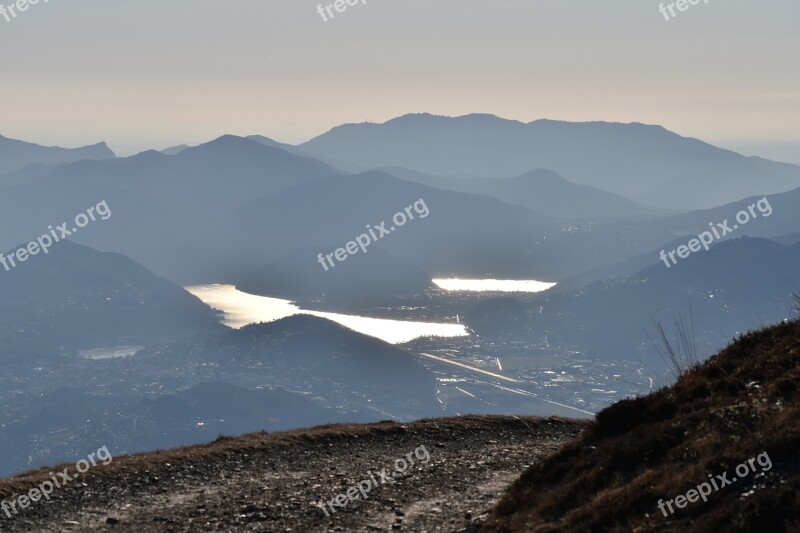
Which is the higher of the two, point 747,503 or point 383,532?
point 747,503

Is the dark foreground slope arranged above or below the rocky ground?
above

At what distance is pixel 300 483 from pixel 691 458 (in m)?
12.4

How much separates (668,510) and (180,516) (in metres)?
12.9

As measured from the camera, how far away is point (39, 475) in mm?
26094

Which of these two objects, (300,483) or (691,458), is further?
(300,483)

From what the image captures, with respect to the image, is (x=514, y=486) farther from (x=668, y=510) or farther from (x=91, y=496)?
(x=91, y=496)

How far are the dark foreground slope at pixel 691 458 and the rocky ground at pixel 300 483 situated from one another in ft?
9.23

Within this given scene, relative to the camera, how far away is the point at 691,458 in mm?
17453

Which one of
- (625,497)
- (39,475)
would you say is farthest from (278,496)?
(625,497)

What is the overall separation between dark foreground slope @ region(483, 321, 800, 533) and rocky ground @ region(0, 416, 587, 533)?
2.81 metres

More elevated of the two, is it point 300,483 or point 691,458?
point 691,458

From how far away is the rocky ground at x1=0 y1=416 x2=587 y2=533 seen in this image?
69.9ft

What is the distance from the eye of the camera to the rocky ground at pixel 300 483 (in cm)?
2129

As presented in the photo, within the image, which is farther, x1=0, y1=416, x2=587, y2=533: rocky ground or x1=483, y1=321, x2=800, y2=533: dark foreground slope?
x1=0, y1=416, x2=587, y2=533: rocky ground
